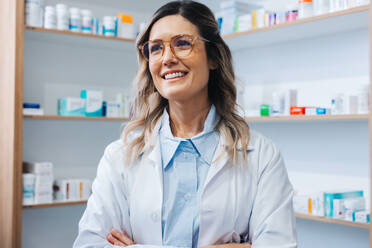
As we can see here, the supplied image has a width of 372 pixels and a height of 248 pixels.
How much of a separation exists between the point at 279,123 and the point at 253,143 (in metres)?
1.83

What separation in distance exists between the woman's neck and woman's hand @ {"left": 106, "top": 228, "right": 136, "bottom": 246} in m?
0.40

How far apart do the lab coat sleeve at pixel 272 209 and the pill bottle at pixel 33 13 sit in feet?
6.85

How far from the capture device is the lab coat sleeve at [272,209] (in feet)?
4.87

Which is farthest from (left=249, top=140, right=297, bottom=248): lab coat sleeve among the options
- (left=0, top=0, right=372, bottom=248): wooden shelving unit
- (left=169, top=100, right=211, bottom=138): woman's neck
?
(left=0, top=0, right=372, bottom=248): wooden shelving unit

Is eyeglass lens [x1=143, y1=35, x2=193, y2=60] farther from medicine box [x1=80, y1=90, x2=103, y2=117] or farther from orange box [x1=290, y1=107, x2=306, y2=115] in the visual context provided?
medicine box [x1=80, y1=90, x2=103, y2=117]

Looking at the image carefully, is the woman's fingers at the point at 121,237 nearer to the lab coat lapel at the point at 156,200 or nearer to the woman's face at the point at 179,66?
the lab coat lapel at the point at 156,200

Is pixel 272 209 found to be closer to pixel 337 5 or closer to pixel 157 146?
pixel 157 146

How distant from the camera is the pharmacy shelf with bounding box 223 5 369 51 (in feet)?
8.50

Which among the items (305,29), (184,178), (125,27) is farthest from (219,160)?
(125,27)

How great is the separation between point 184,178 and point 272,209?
31 centimetres

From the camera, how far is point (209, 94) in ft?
5.70

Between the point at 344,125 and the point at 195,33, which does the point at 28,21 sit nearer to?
the point at 195,33

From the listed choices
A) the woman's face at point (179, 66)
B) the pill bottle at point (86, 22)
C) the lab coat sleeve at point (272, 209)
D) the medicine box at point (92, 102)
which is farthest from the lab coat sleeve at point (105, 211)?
the pill bottle at point (86, 22)

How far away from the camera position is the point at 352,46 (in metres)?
2.91
